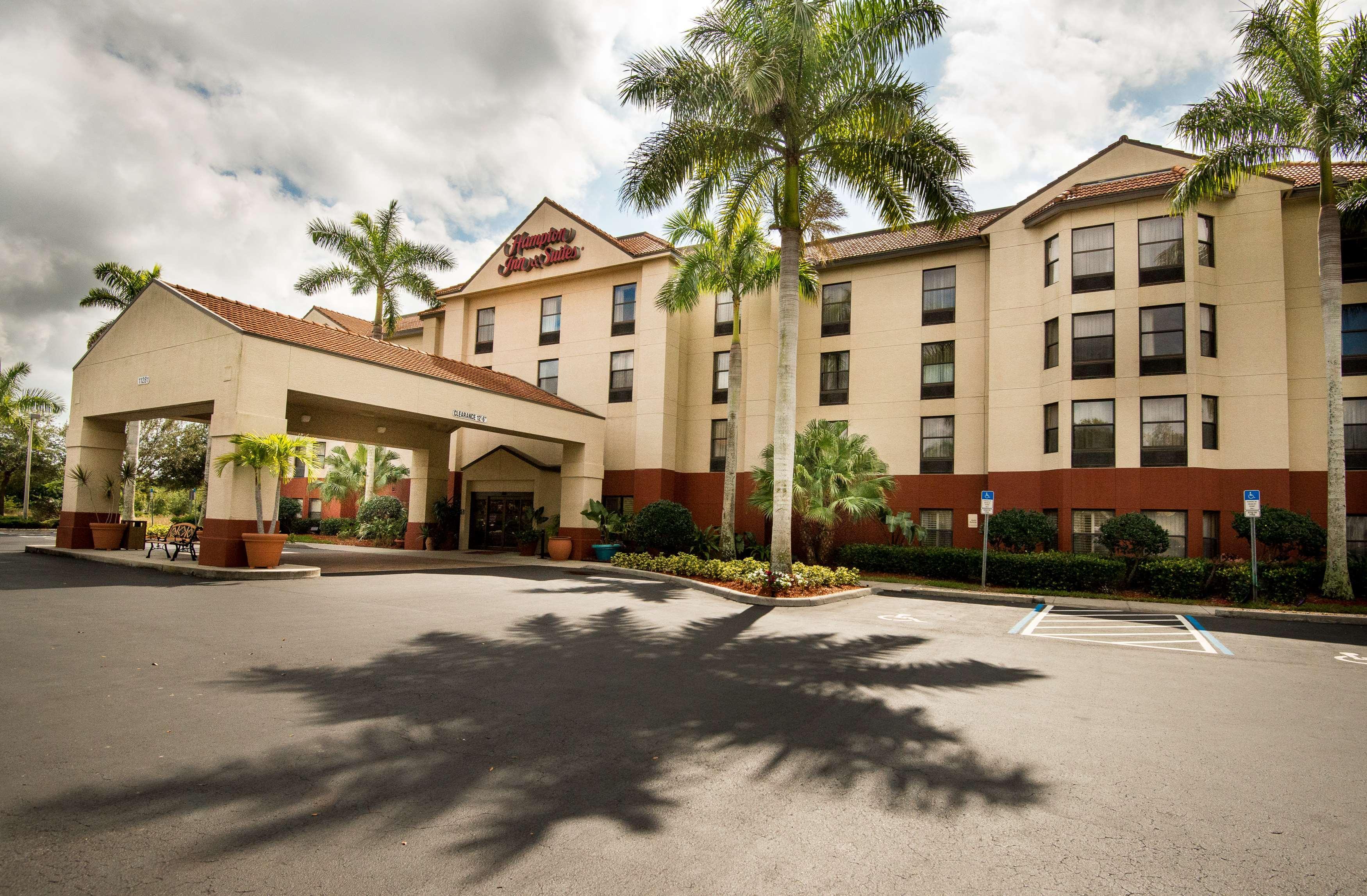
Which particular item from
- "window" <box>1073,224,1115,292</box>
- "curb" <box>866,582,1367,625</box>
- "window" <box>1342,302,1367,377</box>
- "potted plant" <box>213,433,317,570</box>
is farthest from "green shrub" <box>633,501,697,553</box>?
"window" <box>1342,302,1367,377</box>

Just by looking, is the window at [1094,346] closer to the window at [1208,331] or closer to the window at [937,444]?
the window at [1208,331]

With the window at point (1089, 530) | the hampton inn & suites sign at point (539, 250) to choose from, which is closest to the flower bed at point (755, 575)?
the window at point (1089, 530)

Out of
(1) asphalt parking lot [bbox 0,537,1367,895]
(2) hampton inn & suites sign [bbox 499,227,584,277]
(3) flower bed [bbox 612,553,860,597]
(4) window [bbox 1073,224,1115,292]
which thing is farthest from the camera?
(2) hampton inn & suites sign [bbox 499,227,584,277]

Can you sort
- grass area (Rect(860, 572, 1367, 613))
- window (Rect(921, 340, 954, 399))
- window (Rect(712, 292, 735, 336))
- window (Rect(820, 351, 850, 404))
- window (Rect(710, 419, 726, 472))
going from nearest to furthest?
grass area (Rect(860, 572, 1367, 613)) < window (Rect(921, 340, 954, 399)) < window (Rect(820, 351, 850, 404)) < window (Rect(710, 419, 726, 472)) < window (Rect(712, 292, 735, 336))

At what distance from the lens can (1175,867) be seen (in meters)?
3.88

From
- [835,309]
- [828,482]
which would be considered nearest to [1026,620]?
[828,482]

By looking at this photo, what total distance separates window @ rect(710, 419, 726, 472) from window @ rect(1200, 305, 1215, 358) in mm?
14670

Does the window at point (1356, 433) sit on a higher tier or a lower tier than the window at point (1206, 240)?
lower

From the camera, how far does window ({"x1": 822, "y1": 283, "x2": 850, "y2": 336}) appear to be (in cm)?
2566

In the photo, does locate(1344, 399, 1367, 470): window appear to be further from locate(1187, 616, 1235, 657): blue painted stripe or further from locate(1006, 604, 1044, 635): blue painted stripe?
locate(1006, 604, 1044, 635): blue painted stripe

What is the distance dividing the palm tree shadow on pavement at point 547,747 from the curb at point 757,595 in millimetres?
5560

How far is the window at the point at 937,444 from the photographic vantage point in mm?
23484

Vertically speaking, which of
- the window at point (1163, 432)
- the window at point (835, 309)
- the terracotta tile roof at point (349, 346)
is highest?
the window at point (835, 309)

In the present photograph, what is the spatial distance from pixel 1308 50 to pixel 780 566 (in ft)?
54.1
